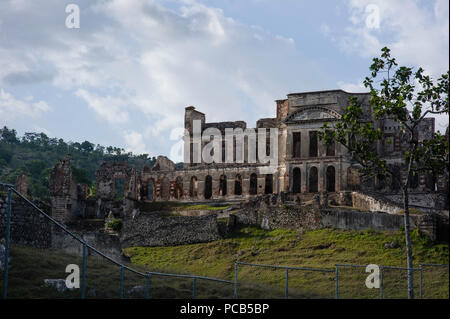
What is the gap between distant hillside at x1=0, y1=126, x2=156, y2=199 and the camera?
79.8 metres

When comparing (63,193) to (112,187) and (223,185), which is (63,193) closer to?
(112,187)

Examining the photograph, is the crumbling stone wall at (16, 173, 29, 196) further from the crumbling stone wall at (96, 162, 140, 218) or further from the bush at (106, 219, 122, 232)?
the bush at (106, 219, 122, 232)

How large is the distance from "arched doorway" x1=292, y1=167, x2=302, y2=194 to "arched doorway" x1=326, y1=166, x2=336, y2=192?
251cm

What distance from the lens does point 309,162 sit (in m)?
61.0

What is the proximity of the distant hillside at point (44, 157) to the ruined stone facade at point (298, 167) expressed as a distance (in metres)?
16.9

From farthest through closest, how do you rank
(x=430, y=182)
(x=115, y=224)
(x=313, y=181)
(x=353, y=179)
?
(x=313, y=181)
(x=353, y=179)
(x=430, y=182)
(x=115, y=224)

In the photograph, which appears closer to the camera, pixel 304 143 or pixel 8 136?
pixel 304 143

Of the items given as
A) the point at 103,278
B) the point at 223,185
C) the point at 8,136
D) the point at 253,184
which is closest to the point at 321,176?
the point at 253,184

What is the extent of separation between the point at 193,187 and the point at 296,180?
34.7ft

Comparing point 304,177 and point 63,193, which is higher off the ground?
point 304,177

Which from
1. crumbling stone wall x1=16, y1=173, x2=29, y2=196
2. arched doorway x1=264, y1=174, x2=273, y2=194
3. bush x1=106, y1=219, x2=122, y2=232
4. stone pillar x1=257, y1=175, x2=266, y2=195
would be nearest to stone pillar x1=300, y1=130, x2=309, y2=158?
arched doorway x1=264, y1=174, x2=273, y2=194

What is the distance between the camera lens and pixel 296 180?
6194cm

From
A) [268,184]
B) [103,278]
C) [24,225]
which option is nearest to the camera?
[103,278]

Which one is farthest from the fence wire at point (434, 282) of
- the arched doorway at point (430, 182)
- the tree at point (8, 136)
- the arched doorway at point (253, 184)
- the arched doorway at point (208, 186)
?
the tree at point (8, 136)
